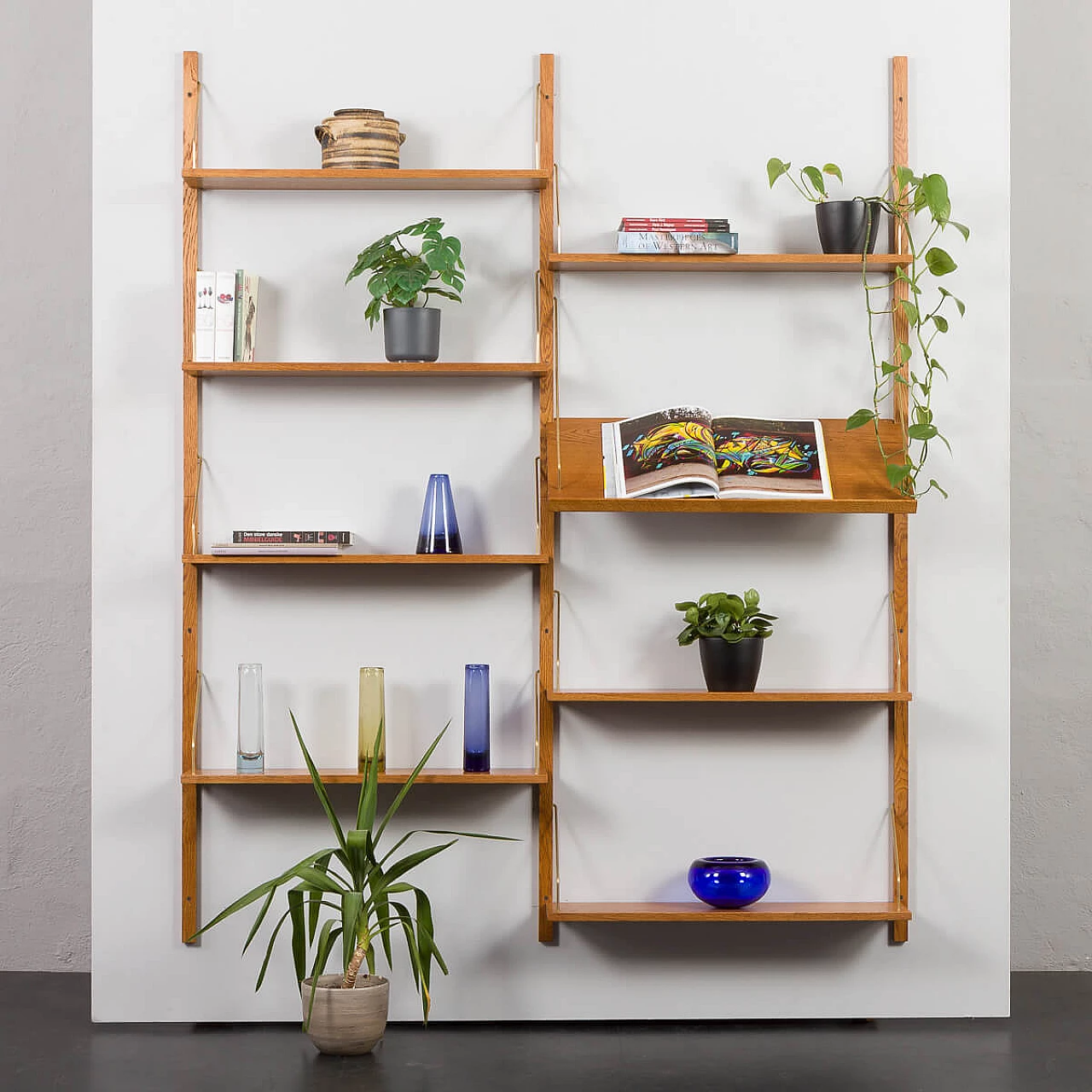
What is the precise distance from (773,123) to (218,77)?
53.2 inches

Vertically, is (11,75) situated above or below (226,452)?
above

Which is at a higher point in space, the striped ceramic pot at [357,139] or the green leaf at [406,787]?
the striped ceramic pot at [357,139]

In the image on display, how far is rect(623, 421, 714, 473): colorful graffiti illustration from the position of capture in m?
2.91

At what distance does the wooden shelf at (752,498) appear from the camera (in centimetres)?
288

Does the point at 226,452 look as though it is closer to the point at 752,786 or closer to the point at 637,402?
the point at 637,402

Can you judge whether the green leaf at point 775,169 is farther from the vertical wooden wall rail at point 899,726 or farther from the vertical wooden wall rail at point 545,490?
the vertical wooden wall rail at point 899,726

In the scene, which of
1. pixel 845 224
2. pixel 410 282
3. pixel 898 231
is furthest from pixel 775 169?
pixel 410 282

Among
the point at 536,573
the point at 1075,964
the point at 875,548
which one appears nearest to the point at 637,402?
the point at 536,573

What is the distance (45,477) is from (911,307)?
7.83ft

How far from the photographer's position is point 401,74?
3.16 metres

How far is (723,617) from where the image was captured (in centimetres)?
298

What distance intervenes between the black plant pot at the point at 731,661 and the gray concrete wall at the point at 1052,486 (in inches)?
43.1

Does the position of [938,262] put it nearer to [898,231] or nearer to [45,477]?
[898,231]

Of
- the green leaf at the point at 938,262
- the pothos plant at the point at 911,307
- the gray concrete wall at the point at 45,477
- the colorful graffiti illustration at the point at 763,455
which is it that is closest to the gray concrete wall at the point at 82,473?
the gray concrete wall at the point at 45,477
